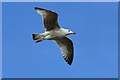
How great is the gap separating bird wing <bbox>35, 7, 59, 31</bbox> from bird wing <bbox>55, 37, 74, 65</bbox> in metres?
0.68

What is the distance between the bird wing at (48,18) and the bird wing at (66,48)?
0.68m

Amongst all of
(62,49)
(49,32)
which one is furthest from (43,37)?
(62,49)

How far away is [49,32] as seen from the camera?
11688mm

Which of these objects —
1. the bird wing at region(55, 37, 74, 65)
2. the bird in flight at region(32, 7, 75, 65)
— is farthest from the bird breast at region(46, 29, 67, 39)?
the bird wing at region(55, 37, 74, 65)

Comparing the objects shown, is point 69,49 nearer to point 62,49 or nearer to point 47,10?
point 62,49

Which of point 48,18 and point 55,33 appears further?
point 55,33

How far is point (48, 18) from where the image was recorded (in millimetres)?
11539

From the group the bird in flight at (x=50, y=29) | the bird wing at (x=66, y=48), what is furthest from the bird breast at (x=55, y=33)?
the bird wing at (x=66, y=48)

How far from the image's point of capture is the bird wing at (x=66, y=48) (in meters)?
12.4

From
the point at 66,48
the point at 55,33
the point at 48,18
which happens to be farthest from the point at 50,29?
the point at 66,48

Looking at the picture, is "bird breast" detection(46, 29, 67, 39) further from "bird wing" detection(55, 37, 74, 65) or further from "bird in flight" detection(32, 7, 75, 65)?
"bird wing" detection(55, 37, 74, 65)

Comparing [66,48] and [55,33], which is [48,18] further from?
[66,48]

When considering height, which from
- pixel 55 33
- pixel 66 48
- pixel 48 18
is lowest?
pixel 66 48

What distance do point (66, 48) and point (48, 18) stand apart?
3.86 ft
